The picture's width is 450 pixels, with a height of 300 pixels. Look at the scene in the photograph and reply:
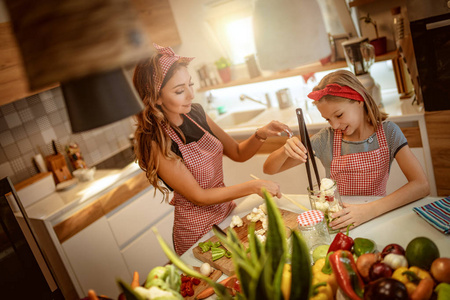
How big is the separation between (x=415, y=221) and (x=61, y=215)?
2.04 meters

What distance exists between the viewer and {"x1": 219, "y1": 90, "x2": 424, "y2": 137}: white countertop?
212 centimetres

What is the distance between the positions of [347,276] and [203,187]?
86cm

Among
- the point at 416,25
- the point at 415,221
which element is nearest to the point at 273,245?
the point at 415,221

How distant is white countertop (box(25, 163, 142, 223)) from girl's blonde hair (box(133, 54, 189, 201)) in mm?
1185

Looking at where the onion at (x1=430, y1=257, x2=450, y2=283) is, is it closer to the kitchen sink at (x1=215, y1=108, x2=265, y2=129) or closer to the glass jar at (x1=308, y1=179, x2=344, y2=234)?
the glass jar at (x1=308, y1=179, x2=344, y2=234)

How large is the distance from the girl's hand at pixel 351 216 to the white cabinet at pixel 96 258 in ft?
5.46

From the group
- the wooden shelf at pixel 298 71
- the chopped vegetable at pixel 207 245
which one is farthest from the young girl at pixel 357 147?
the wooden shelf at pixel 298 71

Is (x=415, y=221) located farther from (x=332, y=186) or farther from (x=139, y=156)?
(x=139, y=156)

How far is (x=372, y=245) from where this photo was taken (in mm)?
1050

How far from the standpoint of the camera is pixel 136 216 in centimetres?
277

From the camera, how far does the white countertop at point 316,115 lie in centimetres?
212

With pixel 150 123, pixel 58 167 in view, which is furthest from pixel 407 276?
pixel 58 167

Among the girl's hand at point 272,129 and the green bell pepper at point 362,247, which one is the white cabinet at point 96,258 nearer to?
the girl's hand at point 272,129

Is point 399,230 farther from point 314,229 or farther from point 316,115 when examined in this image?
point 316,115
